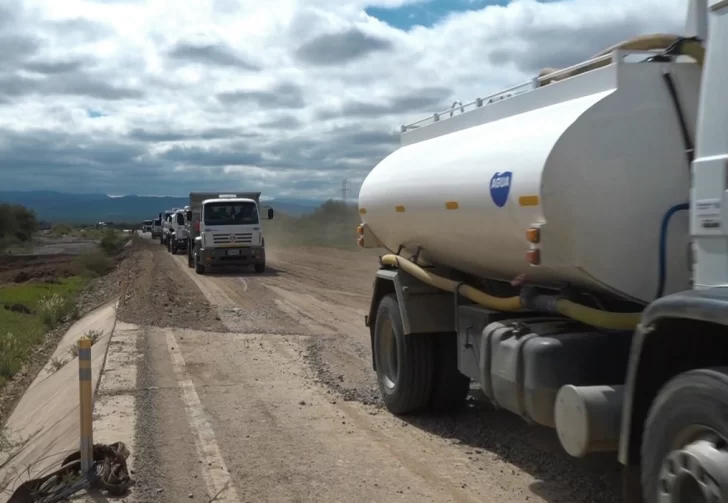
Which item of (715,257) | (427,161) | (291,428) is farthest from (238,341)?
(715,257)

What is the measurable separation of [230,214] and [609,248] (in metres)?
24.9

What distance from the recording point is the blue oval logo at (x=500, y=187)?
5.64 metres

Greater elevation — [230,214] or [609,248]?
[609,248]

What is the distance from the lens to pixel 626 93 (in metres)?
4.96

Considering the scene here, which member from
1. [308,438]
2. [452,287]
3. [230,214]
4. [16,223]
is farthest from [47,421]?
[16,223]

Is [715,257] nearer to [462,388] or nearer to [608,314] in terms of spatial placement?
[608,314]

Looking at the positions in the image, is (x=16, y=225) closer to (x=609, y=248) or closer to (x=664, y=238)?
(x=609, y=248)

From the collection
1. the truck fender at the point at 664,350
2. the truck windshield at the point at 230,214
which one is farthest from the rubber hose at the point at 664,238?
the truck windshield at the point at 230,214

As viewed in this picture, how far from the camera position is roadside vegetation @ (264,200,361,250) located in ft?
180

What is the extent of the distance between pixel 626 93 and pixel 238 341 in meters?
9.94

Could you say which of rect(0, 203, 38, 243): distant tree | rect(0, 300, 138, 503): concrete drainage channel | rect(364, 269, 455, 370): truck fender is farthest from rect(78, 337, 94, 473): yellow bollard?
rect(0, 203, 38, 243): distant tree

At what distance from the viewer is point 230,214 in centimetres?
2912

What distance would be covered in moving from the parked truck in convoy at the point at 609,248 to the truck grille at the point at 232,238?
21.8m

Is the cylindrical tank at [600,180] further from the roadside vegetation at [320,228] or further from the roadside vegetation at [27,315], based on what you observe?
the roadside vegetation at [320,228]
